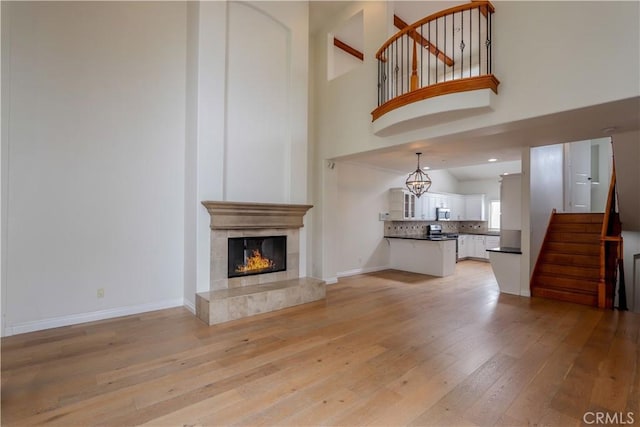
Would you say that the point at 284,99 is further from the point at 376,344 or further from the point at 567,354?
the point at 567,354

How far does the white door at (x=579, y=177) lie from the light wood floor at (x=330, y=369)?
3.98 metres

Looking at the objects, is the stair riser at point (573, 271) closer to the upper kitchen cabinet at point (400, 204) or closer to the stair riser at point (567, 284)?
the stair riser at point (567, 284)

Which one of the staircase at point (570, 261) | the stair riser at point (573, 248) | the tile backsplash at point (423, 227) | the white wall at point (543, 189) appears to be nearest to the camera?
the staircase at point (570, 261)

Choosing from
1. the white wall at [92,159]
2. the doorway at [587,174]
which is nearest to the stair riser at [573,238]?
the doorway at [587,174]

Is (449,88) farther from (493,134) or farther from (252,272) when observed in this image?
(252,272)

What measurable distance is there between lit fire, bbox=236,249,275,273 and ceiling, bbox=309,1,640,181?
8.05 feet

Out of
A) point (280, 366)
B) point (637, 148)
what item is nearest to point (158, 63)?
point (280, 366)

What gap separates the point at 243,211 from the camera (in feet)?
14.0

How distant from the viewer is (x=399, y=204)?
25.6 ft

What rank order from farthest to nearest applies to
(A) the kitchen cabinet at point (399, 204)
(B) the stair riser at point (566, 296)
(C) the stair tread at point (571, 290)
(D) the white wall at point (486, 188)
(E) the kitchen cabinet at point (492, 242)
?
(D) the white wall at point (486, 188) → (E) the kitchen cabinet at point (492, 242) → (A) the kitchen cabinet at point (399, 204) → (C) the stair tread at point (571, 290) → (B) the stair riser at point (566, 296)

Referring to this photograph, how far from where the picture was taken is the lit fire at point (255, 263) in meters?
4.50

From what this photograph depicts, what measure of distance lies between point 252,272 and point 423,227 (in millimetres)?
6356

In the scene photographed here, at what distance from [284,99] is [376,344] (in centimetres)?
401

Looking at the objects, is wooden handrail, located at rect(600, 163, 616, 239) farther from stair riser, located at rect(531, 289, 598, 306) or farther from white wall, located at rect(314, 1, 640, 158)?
white wall, located at rect(314, 1, 640, 158)
